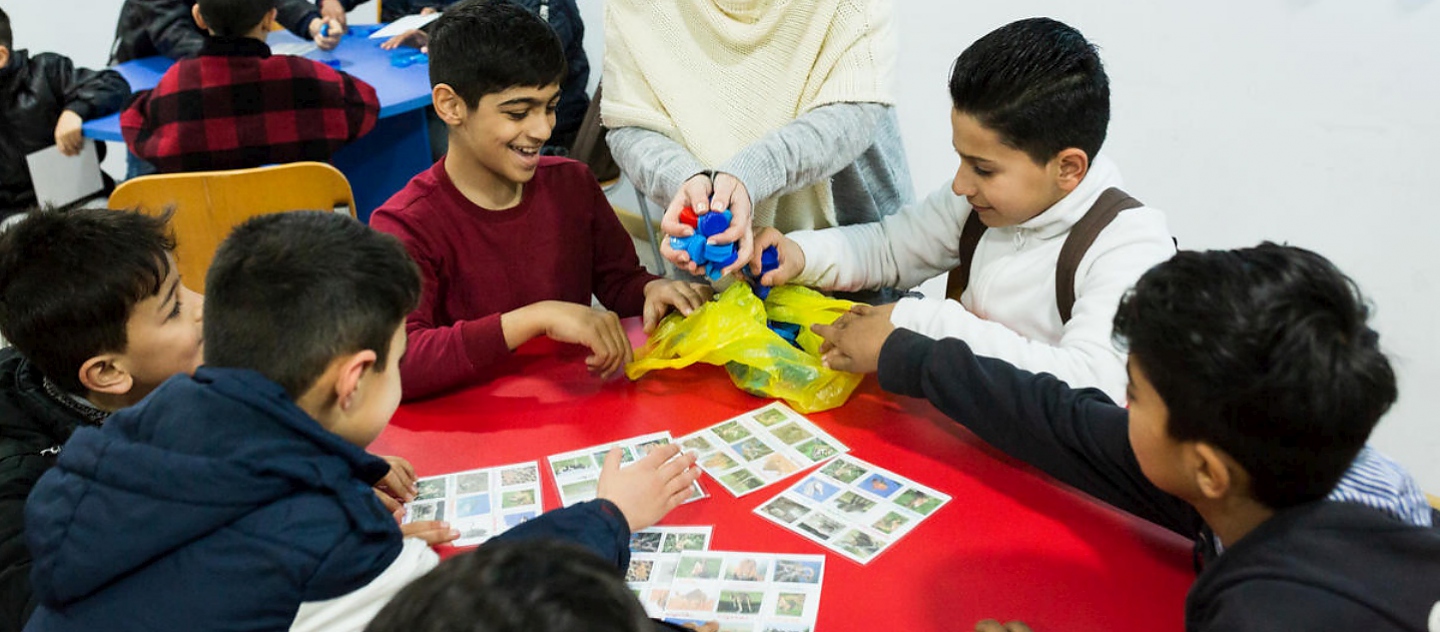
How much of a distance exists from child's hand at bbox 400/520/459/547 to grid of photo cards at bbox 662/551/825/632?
1.00ft

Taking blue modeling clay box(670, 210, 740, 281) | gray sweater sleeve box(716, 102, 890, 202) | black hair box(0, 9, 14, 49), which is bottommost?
black hair box(0, 9, 14, 49)

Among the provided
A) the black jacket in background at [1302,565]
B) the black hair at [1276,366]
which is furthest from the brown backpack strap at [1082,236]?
the black hair at [1276,366]

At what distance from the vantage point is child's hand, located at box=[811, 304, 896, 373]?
5.05 ft

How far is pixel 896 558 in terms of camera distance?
47.4 inches

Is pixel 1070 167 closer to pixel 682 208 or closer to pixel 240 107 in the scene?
pixel 682 208

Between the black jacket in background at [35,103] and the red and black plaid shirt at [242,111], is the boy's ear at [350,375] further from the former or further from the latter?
the black jacket in background at [35,103]

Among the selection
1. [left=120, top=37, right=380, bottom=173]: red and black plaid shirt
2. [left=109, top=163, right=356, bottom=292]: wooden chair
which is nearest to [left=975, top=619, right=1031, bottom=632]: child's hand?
[left=109, top=163, right=356, bottom=292]: wooden chair

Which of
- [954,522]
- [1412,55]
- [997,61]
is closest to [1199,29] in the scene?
[1412,55]

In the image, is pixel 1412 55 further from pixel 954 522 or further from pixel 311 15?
pixel 311 15

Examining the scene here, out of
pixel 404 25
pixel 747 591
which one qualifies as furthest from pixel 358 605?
pixel 404 25

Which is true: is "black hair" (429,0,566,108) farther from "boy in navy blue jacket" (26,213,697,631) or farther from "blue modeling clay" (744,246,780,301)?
"boy in navy blue jacket" (26,213,697,631)

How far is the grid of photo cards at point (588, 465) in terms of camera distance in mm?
1367

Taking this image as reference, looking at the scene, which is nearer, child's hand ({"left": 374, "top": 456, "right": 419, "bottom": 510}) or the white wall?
child's hand ({"left": 374, "top": 456, "right": 419, "bottom": 510})

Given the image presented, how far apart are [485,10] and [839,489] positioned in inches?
44.2
